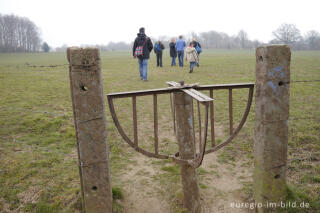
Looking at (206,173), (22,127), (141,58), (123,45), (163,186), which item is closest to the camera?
(163,186)

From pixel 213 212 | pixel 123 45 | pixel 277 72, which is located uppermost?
pixel 123 45

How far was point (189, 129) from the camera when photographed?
3170mm

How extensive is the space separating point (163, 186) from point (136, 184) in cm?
38

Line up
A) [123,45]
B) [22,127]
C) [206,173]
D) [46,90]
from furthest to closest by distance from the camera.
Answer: [123,45]
[46,90]
[22,127]
[206,173]

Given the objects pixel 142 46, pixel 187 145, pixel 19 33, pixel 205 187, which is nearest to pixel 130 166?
pixel 205 187

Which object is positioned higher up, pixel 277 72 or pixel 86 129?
pixel 277 72

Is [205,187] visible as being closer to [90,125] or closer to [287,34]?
[90,125]

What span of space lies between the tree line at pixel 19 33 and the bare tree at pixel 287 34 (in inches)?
2929

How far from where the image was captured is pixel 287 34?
77625 mm

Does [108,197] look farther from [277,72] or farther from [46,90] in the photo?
[46,90]

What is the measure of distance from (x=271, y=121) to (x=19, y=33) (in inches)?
4054

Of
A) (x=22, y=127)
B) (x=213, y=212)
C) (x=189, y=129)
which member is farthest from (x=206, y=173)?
(x=22, y=127)

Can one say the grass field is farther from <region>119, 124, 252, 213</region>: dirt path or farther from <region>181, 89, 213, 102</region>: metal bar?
<region>181, 89, 213, 102</region>: metal bar

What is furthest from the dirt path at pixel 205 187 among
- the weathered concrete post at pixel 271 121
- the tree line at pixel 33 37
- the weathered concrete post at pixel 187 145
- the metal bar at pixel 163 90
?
the tree line at pixel 33 37
